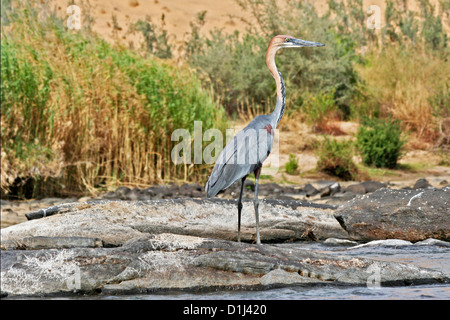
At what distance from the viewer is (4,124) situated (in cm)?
916

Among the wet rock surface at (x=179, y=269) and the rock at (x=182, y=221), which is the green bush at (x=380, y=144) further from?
the wet rock surface at (x=179, y=269)

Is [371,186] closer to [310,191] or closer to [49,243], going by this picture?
[310,191]

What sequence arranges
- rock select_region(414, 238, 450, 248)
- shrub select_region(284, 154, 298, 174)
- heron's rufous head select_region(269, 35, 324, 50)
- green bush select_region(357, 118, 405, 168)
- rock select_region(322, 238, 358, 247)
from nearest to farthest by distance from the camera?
heron's rufous head select_region(269, 35, 324, 50) < rock select_region(414, 238, 450, 248) < rock select_region(322, 238, 358, 247) < shrub select_region(284, 154, 298, 174) < green bush select_region(357, 118, 405, 168)

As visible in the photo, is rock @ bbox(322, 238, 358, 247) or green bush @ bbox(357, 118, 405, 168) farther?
green bush @ bbox(357, 118, 405, 168)

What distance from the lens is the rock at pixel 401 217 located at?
6.15m

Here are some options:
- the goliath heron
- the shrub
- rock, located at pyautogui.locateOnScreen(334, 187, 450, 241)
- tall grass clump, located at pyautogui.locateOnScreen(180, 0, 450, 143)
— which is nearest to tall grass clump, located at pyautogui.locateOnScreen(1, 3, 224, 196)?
the shrub

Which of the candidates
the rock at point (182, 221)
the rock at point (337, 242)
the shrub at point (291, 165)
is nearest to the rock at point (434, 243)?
the rock at point (337, 242)

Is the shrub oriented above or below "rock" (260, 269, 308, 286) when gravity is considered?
below

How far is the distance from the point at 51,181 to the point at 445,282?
6.65 meters

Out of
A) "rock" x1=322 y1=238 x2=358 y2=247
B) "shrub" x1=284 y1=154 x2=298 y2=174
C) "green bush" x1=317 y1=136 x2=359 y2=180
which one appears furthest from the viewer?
"shrub" x1=284 y1=154 x2=298 y2=174

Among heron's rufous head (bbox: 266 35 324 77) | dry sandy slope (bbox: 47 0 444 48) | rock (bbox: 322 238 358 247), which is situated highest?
dry sandy slope (bbox: 47 0 444 48)

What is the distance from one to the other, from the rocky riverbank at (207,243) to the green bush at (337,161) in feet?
15.3

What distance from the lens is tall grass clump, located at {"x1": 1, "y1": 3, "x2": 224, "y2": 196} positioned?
933 centimetres

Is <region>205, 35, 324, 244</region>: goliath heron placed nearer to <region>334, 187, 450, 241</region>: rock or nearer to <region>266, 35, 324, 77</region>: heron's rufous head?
<region>266, 35, 324, 77</region>: heron's rufous head
